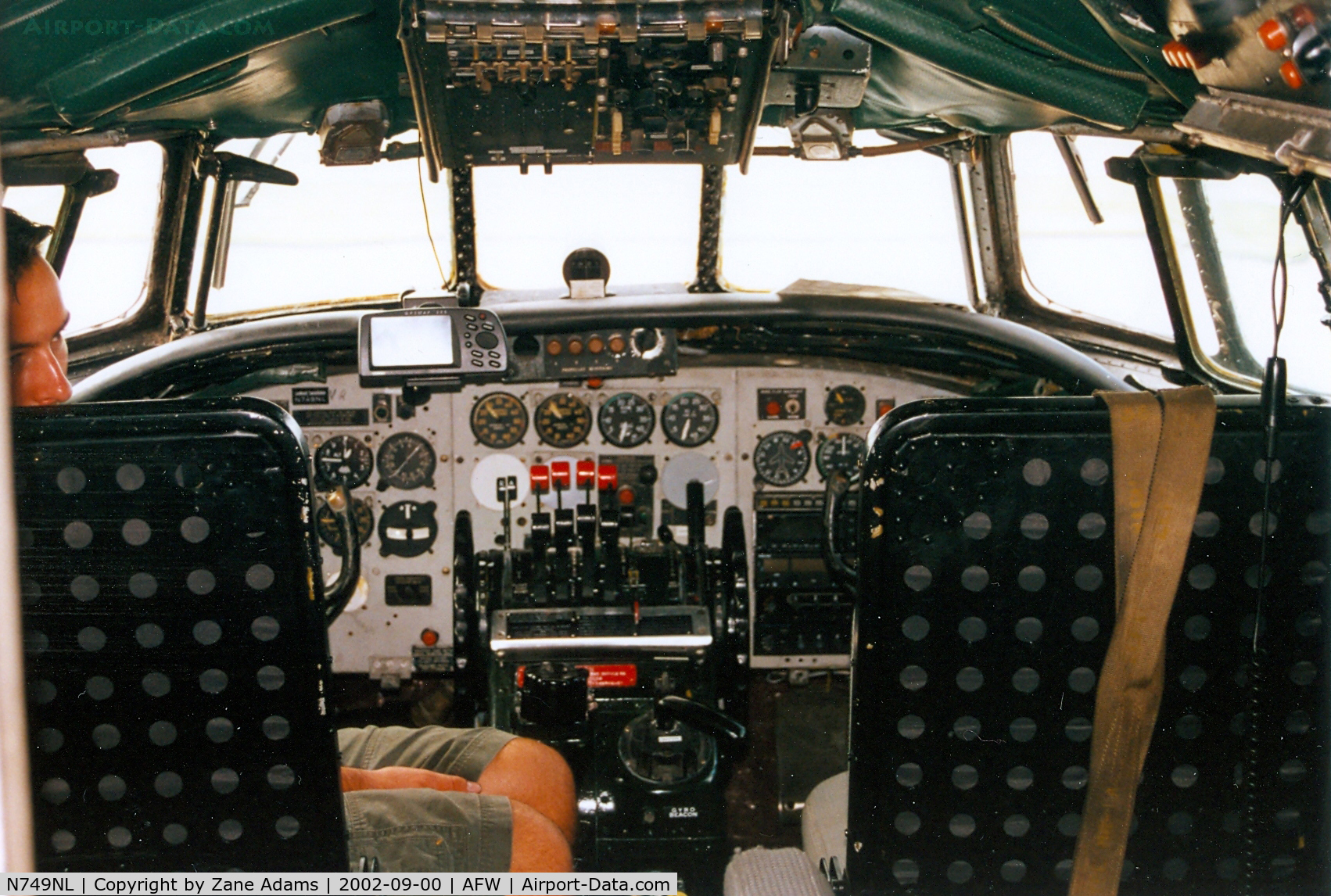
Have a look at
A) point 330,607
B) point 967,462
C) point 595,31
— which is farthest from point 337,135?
point 967,462

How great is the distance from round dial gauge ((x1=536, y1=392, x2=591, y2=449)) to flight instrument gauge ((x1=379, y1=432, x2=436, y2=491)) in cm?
41

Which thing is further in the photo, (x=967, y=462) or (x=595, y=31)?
(x=595, y=31)

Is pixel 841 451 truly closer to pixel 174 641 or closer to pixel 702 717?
pixel 702 717

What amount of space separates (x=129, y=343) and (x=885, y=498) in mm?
2836

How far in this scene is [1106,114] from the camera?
1.57 m

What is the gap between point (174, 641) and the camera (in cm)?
108

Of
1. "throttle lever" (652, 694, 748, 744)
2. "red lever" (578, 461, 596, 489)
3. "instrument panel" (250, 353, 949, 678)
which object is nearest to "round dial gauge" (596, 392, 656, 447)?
"instrument panel" (250, 353, 949, 678)

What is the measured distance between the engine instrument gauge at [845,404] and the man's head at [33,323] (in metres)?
2.55

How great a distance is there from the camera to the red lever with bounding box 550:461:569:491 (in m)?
3.32

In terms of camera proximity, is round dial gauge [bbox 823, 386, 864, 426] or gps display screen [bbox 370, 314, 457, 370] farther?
round dial gauge [bbox 823, 386, 864, 426]

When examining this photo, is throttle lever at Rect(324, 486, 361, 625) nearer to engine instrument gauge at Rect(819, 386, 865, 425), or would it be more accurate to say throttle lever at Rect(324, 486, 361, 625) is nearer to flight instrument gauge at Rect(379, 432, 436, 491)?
flight instrument gauge at Rect(379, 432, 436, 491)

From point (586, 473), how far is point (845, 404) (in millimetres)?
936

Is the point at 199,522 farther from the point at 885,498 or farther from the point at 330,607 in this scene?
the point at 885,498

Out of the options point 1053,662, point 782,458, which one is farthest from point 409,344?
point 1053,662
